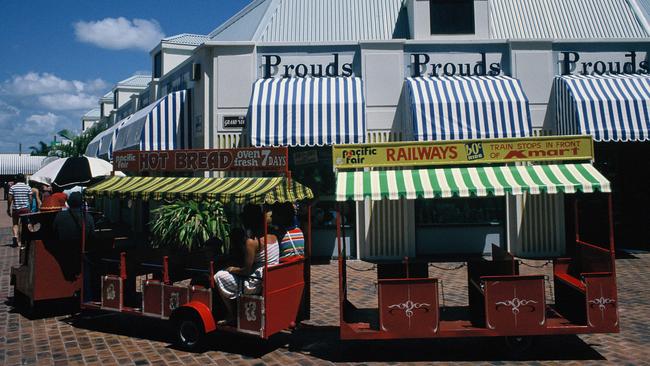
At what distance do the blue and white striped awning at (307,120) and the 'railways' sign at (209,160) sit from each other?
4138mm

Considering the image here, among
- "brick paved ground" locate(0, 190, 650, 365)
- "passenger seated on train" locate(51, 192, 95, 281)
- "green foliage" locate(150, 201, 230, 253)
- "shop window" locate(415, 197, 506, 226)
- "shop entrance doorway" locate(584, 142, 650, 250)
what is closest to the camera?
"brick paved ground" locate(0, 190, 650, 365)

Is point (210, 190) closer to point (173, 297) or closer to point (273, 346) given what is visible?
point (173, 297)

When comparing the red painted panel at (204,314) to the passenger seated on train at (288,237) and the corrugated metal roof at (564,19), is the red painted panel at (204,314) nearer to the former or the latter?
the passenger seated on train at (288,237)

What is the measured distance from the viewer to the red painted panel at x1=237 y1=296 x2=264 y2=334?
6067mm

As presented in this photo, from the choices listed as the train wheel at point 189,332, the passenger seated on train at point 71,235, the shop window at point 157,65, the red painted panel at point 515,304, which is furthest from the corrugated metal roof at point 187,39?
the red painted panel at point 515,304

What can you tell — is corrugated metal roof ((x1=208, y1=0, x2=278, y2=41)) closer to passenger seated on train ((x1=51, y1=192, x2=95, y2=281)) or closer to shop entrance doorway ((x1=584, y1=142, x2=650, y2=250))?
passenger seated on train ((x1=51, y1=192, x2=95, y2=281))

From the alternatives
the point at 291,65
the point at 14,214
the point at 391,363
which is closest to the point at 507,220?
the point at 291,65

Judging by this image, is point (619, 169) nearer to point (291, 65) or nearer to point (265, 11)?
point (291, 65)

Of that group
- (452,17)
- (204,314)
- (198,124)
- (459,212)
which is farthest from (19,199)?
(452,17)

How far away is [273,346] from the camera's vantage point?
6.46m

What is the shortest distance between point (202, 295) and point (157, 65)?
613 inches

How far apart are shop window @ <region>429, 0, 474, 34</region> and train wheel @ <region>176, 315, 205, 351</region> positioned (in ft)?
33.4

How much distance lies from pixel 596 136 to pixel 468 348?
25.0 ft

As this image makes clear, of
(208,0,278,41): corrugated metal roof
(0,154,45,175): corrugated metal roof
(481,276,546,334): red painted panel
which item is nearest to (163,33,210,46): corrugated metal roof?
(208,0,278,41): corrugated metal roof
